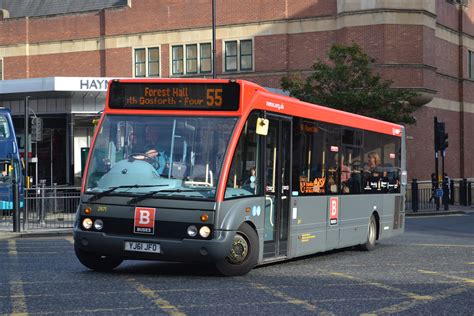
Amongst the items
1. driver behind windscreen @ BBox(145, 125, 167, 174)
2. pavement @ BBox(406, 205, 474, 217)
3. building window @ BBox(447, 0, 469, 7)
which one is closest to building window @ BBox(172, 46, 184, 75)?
building window @ BBox(447, 0, 469, 7)

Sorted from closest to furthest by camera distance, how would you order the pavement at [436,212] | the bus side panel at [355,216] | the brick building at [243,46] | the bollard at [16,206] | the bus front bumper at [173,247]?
the bus front bumper at [173,247]
the bus side panel at [355,216]
the bollard at [16,206]
the pavement at [436,212]
the brick building at [243,46]

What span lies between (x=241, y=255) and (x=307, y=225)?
2.38 metres

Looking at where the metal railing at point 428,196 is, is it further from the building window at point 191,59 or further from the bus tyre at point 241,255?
the bus tyre at point 241,255

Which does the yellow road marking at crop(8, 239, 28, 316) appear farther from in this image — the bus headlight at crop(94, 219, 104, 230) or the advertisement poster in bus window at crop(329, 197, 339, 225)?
the advertisement poster in bus window at crop(329, 197, 339, 225)

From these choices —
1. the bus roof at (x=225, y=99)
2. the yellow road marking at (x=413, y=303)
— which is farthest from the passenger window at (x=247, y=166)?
the yellow road marking at (x=413, y=303)

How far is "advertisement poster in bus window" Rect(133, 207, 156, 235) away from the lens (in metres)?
10.7

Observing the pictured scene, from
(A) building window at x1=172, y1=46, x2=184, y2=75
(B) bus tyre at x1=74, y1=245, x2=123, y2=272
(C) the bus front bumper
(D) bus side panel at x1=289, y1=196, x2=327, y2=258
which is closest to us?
(C) the bus front bumper

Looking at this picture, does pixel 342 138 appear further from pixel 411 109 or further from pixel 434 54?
pixel 434 54

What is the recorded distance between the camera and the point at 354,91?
3406cm

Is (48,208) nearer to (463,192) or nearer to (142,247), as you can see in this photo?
(142,247)

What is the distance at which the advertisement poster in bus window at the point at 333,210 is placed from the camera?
1412 cm

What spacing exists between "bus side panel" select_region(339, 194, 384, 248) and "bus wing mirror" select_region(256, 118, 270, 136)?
144 inches

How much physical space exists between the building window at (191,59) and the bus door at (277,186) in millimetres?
33225

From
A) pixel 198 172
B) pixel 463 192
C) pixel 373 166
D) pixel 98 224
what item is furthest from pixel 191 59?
pixel 198 172
